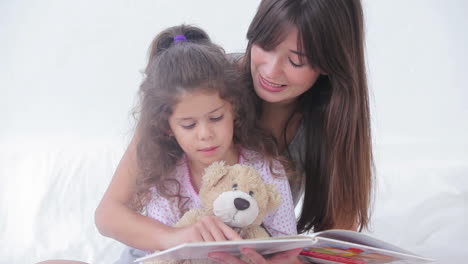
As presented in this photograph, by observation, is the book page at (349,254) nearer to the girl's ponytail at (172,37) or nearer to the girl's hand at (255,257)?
the girl's hand at (255,257)

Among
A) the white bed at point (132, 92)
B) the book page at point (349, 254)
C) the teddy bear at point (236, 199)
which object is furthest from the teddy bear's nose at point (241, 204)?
the white bed at point (132, 92)

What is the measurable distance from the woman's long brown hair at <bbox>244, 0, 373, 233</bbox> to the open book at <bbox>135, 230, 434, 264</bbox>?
34 centimetres

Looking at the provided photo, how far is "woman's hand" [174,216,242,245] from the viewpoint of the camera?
3.04 ft

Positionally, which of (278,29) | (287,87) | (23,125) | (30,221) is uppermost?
(278,29)

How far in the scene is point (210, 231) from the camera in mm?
937

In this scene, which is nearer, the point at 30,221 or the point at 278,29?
the point at 278,29

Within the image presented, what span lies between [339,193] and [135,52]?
1.30 m

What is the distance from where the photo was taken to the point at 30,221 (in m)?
1.68

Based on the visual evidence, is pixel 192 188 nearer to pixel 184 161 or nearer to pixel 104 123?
pixel 184 161

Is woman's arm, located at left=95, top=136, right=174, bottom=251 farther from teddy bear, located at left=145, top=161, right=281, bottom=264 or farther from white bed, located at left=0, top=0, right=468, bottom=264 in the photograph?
white bed, located at left=0, top=0, right=468, bottom=264

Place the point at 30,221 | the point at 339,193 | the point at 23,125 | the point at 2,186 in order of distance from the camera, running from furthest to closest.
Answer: the point at 23,125 < the point at 2,186 < the point at 30,221 < the point at 339,193

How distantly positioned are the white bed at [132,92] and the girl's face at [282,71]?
0.83 m

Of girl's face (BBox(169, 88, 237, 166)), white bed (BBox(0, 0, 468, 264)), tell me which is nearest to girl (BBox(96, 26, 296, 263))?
girl's face (BBox(169, 88, 237, 166))

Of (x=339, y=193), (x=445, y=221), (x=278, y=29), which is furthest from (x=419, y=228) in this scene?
(x=278, y=29)
